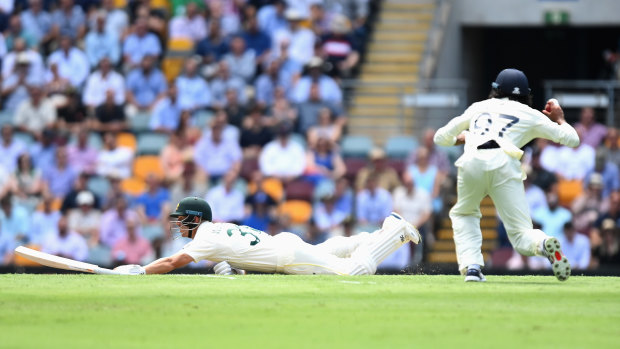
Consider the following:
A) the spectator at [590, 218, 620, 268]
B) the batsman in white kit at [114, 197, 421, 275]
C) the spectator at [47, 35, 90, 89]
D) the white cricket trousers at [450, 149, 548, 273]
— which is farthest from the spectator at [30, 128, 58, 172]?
the white cricket trousers at [450, 149, 548, 273]

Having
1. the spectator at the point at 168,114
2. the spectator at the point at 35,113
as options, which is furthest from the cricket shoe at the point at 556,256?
the spectator at the point at 35,113

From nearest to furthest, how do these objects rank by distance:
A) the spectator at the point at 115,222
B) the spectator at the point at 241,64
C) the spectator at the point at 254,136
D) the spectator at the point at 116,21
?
the spectator at the point at 115,222
the spectator at the point at 254,136
the spectator at the point at 241,64
the spectator at the point at 116,21

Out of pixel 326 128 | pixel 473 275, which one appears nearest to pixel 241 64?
pixel 326 128

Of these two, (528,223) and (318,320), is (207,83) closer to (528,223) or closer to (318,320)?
(528,223)

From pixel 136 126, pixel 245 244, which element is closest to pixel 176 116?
pixel 136 126

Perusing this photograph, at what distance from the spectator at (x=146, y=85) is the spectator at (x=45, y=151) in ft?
5.07

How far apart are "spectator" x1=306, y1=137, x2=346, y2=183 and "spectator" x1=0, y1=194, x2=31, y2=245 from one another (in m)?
4.44

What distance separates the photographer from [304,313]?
957cm

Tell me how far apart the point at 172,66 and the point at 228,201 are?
14.8ft

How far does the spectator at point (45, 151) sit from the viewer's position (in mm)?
20922

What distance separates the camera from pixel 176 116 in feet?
70.2

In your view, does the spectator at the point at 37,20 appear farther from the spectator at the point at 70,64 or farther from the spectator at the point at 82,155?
the spectator at the point at 82,155

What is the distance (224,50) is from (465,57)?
513 cm

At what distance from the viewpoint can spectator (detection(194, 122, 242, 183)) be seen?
66.7ft
